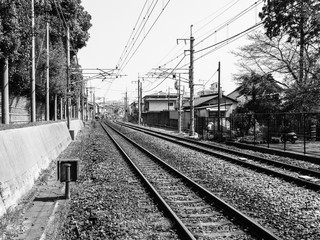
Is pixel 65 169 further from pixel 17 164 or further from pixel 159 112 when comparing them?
pixel 159 112

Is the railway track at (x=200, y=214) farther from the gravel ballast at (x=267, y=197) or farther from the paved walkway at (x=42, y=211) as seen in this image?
the paved walkway at (x=42, y=211)

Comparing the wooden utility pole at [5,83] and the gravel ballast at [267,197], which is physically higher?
the wooden utility pole at [5,83]

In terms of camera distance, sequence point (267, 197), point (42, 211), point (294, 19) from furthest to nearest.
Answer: point (294, 19), point (267, 197), point (42, 211)

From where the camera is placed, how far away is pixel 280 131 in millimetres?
20609

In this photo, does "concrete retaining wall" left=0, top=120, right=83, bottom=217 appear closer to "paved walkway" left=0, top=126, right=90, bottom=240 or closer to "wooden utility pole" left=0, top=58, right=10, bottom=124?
"paved walkway" left=0, top=126, right=90, bottom=240

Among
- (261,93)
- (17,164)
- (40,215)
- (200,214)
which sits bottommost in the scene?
(200,214)

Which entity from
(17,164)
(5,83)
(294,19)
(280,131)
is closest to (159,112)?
(294,19)

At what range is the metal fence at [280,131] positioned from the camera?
18109mm

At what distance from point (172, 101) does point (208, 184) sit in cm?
8170

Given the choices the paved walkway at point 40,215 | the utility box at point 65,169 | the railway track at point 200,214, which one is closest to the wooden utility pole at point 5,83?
the paved walkway at point 40,215

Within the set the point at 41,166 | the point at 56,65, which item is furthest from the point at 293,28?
the point at 41,166

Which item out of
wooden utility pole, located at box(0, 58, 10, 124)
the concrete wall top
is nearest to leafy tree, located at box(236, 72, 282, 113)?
wooden utility pole, located at box(0, 58, 10, 124)

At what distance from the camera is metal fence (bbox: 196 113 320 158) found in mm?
18109

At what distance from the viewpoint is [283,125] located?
2020 centimetres
